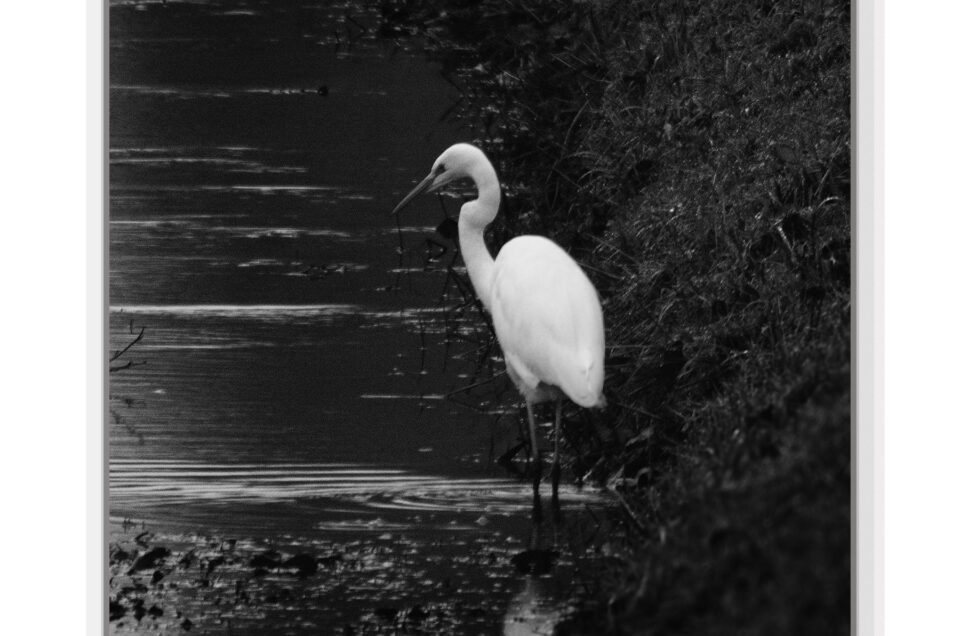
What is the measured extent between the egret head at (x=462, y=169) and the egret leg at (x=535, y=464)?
546 mm

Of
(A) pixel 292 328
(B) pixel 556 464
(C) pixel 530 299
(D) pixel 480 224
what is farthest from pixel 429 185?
(B) pixel 556 464

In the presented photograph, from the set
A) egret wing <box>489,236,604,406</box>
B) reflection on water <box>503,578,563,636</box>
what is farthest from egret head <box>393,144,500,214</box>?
reflection on water <box>503,578,563,636</box>

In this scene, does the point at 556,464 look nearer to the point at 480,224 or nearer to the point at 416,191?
the point at 480,224

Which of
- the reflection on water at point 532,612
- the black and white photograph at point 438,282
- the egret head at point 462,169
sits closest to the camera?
the reflection on water at point 532,612

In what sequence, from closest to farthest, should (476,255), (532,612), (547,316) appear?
(532,612), (547,316), (476,255)

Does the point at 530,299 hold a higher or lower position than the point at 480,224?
lower

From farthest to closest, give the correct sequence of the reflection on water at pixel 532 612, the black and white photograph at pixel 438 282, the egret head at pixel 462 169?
the egret head at pixel 462 169 → the black and white photograph at pixel 438 282 → the reflection on water at pixel 532 612

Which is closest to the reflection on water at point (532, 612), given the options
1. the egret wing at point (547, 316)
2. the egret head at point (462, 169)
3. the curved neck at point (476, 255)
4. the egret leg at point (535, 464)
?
the egret leg at point (535, 464)

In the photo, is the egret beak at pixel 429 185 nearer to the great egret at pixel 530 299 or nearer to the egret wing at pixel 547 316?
the great egret at pixel 530 299

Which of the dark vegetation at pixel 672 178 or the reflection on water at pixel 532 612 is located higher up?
the dark vegetation at pixel 672 178

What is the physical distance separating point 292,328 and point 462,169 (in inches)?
22.5

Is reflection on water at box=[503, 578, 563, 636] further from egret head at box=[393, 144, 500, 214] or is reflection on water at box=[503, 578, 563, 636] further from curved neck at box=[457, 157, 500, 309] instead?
egret head at box=[393, 144, 500, 214]

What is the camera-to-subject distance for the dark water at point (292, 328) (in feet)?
10.9

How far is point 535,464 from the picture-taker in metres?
3.39
